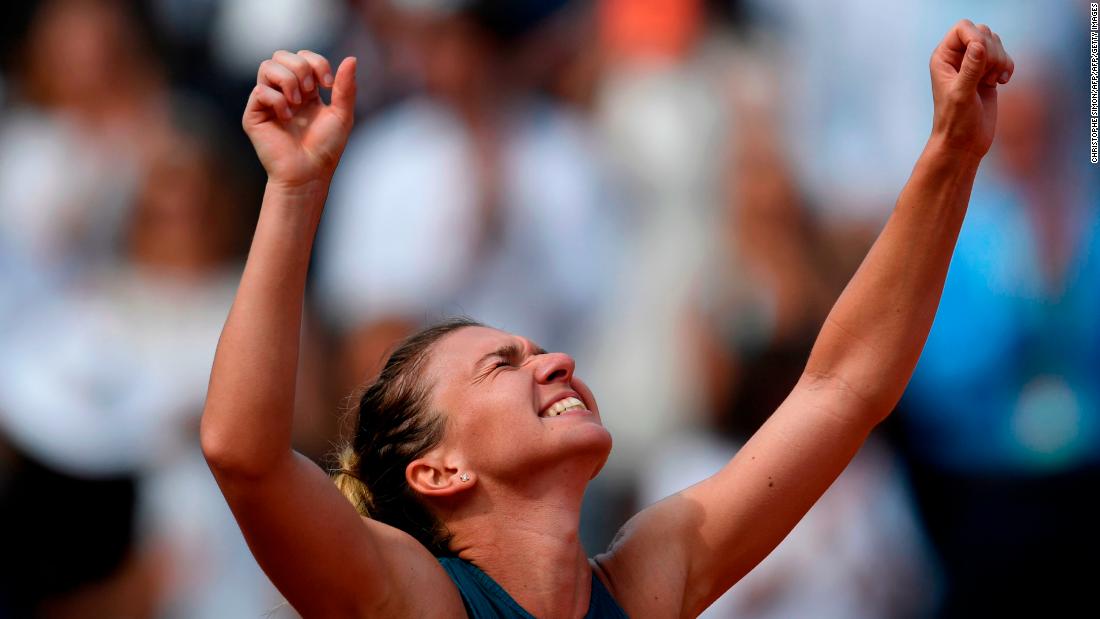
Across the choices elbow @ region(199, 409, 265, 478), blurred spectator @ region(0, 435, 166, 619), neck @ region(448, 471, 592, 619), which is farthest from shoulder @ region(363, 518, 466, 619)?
blurred spectator @ region(0, 435, 166, 619)

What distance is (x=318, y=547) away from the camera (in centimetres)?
168

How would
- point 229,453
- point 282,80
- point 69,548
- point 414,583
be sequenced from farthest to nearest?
point 69,548 → point 414,583 → point 282,80 → point 229,453

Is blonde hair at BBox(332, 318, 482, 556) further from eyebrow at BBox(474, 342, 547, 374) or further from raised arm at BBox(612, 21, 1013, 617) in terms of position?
raised arm at BBox(612, 21, 1013, 617)

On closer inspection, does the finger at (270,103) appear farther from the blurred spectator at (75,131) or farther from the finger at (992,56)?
the blurred spectator at (75,131)

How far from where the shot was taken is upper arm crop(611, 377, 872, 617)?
2.15 metres

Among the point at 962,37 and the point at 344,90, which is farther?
the point at 962,37

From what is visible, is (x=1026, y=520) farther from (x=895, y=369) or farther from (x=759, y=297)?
(x=895, y=369)

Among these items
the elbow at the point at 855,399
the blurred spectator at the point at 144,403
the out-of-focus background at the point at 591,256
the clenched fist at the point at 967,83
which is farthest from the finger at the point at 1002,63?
the blurred spectator at the point at 144,403

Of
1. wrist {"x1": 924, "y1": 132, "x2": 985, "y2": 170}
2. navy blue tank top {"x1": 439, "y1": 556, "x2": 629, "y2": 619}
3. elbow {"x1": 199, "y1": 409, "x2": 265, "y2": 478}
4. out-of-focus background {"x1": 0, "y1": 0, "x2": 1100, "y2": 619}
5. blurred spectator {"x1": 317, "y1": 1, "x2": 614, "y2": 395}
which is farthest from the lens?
blurred spectator {"x1": 317, "y1": 1, "x2": 614, "y2": 395}

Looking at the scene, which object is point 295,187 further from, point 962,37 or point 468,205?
point 468,205

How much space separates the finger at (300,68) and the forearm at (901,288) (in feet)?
3.19

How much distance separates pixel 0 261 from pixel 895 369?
2.91m

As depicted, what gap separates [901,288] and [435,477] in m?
0.81

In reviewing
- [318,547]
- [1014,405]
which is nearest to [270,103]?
[318,547]
